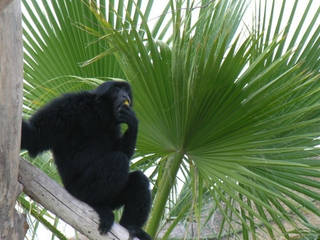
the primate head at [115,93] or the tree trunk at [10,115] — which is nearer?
the tree trunk at [10,115]

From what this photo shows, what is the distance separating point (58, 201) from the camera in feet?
11.5

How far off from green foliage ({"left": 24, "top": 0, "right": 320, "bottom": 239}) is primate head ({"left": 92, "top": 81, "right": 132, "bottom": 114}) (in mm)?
84

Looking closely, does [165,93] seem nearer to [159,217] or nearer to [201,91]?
[201,91]

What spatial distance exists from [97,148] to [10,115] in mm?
1146

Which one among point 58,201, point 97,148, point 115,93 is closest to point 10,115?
point 58,201

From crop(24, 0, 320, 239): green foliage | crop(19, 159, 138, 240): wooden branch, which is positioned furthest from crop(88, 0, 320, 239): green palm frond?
crop(19, 159, 138, 240): wooden branch

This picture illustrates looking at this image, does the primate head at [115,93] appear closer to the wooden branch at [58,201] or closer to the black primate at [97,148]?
the black primate at [97,148]

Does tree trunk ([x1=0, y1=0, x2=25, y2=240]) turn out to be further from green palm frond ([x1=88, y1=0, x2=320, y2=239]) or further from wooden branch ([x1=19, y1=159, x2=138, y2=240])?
green palm frond ([x1=88, y1=0, x2=320, y2=239])

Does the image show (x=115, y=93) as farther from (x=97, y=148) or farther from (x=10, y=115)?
(x=10, y=115)

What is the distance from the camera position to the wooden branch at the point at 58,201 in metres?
3.44

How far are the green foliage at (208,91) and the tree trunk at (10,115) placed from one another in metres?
0.86

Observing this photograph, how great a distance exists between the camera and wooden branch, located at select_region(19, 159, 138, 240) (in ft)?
11.3

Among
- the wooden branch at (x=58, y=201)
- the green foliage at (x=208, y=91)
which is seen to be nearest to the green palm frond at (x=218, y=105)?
the green foliage at (x=208, y=91)

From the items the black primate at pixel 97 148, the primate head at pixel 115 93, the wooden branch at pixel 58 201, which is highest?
the primate head at pixel 115 93
